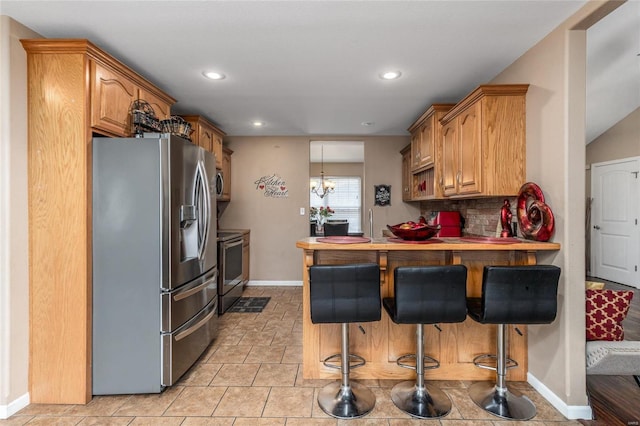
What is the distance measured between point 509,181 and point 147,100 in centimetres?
293

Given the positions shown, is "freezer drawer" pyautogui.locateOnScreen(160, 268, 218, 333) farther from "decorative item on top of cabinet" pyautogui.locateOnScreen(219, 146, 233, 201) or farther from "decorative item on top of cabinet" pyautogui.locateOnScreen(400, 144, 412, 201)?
"decorative item on top of cabinet" pyautogui.locateOnScreen(400, 144, 412, 201)

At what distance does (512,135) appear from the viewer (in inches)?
93.0

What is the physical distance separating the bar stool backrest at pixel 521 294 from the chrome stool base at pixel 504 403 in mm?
538

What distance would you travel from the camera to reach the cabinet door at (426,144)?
11.4ft

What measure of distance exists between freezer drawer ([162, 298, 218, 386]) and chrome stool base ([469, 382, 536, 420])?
6.53 ft

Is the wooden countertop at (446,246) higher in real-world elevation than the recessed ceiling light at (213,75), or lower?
lower

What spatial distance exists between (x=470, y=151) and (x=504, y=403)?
1.81 meters

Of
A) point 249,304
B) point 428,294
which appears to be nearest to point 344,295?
point 428,294

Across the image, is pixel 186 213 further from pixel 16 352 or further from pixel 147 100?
pixel 16 352

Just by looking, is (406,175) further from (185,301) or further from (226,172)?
(185,301)

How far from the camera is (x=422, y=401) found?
1991mm

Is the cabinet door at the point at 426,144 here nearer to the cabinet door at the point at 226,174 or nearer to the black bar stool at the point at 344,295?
the black bar stool at the point at 344,295

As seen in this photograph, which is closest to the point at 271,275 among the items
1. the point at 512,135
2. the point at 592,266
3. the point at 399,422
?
the point at 399,422

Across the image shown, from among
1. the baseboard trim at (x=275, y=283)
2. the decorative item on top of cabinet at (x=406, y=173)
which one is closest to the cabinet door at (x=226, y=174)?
the baseboard trim at (x=275, y=283)
